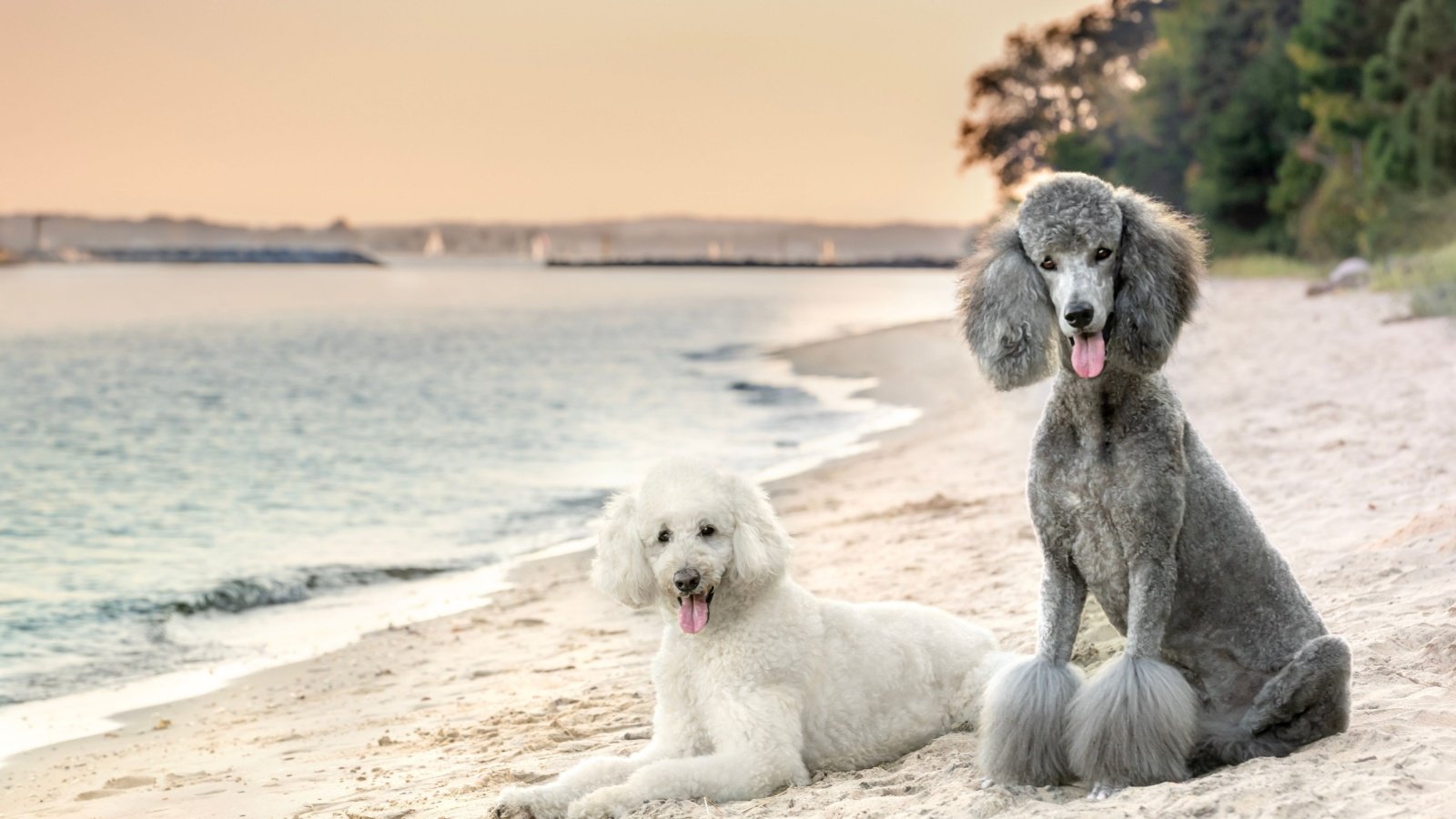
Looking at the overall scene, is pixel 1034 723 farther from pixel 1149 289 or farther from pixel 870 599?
pixel 870 599

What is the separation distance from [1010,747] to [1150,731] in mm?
450

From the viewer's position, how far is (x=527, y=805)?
4.40 metres

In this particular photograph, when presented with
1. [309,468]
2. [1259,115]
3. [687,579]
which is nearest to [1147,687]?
[687,579]

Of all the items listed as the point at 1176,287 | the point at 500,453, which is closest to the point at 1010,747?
the point at 1176,287

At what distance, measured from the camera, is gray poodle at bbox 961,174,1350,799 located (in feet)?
12.0

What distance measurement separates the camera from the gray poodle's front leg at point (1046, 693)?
3.94 meters

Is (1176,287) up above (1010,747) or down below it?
above

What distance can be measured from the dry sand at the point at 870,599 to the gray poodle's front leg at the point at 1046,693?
0.08 meters

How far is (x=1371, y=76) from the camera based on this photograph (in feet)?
109

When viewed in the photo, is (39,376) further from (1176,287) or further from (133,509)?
(1176,287)

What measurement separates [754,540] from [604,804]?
1.01m

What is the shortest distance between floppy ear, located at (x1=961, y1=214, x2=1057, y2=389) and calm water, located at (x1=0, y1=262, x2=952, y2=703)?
643cm

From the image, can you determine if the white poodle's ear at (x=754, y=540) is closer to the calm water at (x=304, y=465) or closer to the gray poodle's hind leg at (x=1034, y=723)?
the gray poodle's hind leg at (x=1034, y=723)

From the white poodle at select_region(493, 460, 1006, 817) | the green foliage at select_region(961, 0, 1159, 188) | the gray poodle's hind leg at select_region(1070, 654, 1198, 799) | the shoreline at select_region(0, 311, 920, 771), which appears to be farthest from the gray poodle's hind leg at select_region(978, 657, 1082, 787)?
the green foliage at select_region(961, 0, 1159, 188)
